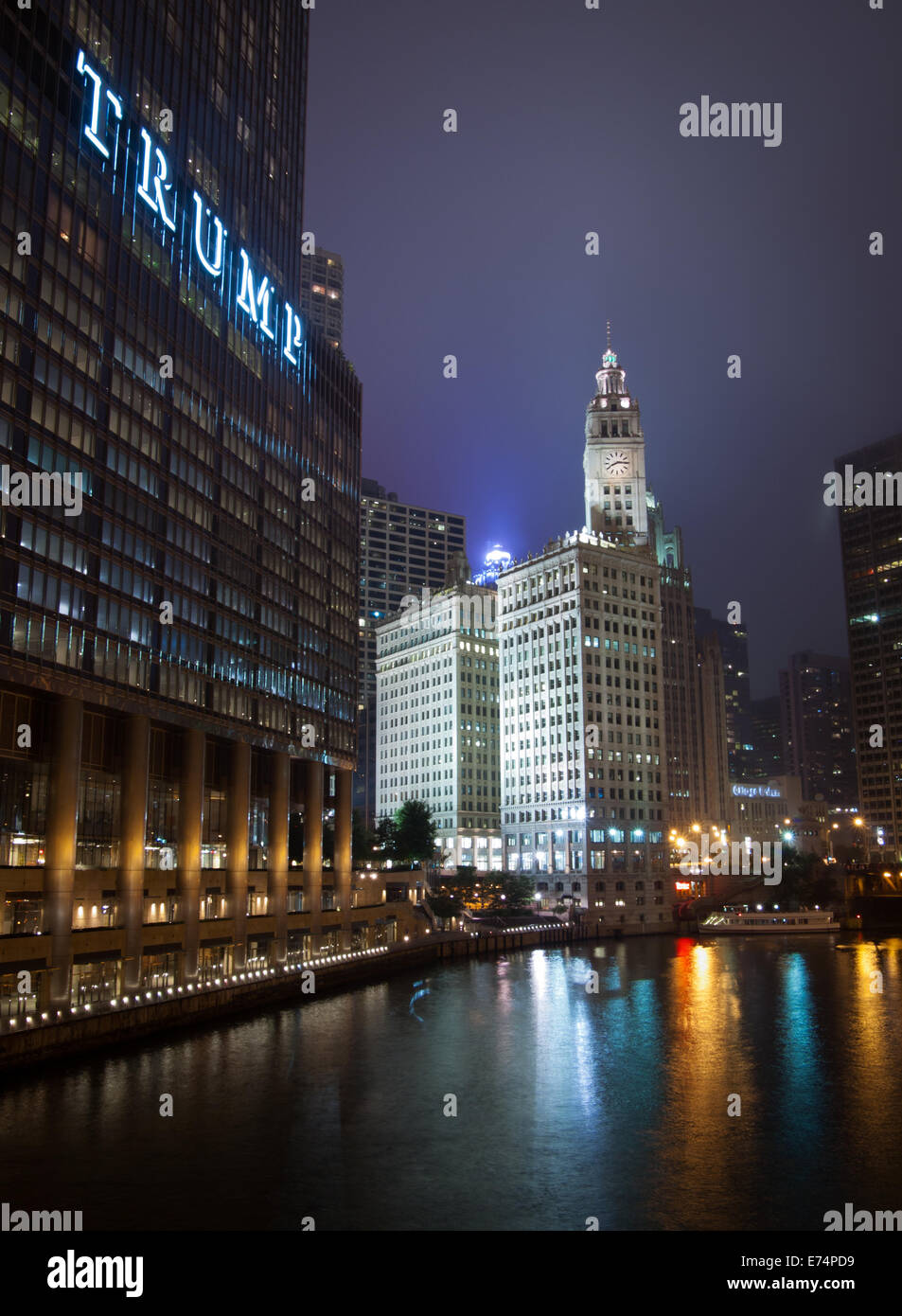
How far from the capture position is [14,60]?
57.2m

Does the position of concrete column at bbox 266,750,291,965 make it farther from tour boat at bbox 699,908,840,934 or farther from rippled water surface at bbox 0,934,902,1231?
tour boat at bbox 699,908,840,934

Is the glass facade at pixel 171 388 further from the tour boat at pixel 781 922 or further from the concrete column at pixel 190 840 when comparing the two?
the tour boat at pixel 781 922

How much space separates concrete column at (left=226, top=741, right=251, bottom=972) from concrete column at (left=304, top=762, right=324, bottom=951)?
14.7 m

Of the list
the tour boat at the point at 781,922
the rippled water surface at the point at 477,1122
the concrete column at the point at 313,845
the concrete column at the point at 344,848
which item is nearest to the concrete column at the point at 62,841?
the rippled water surface at the point at 477,1122

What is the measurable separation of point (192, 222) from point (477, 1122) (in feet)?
222

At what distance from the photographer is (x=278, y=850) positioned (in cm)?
9175

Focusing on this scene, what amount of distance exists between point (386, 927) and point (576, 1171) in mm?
78354

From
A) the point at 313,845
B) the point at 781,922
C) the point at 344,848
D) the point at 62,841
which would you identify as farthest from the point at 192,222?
the point at 781,922

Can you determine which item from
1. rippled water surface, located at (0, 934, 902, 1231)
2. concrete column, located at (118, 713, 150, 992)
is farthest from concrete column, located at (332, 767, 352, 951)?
concrete column, located at (118, 713, 150, 992)

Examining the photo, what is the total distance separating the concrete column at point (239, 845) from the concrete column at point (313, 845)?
48.3ft

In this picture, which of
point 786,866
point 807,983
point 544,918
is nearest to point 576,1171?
point 807,983

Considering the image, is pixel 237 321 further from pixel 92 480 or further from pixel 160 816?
pixel 160 816

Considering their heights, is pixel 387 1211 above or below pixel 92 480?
below

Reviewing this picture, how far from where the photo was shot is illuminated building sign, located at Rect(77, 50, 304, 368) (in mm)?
66250
